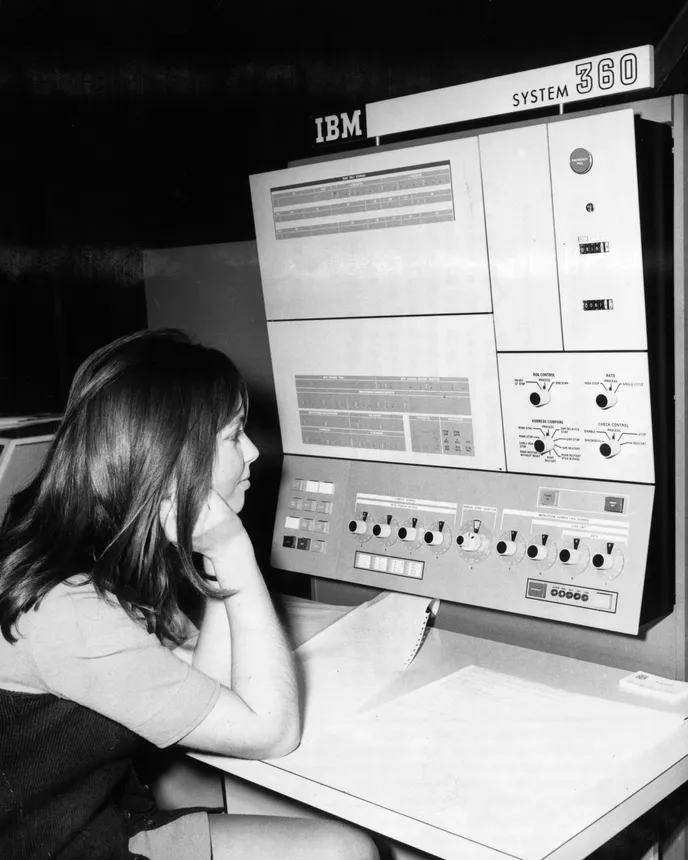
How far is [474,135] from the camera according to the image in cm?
171

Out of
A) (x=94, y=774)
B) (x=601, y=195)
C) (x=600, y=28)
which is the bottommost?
(x=94, y=774)

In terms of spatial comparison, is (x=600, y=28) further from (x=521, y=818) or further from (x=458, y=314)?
(x=521, y=818)

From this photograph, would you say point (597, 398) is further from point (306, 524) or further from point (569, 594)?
point (306, 524)

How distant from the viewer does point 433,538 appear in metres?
1.83

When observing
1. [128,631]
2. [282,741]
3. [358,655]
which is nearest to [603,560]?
[358,655]

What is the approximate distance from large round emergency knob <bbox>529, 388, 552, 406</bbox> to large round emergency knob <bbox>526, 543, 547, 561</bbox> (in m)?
→ 0.25

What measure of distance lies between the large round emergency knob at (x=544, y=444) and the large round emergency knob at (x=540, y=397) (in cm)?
6

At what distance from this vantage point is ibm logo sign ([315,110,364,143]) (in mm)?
1863

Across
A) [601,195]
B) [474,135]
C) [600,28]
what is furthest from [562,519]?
[600,28]

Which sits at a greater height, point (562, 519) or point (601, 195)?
point (601, 195)

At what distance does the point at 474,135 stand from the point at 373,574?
2.88ft

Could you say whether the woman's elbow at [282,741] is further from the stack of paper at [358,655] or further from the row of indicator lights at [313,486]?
the row of indicator lights at [313,486]

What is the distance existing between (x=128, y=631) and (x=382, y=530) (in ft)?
2.44

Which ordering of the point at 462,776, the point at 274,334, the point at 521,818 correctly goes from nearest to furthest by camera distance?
the point at 521,818
the point at 462,776
the point at 274,334
